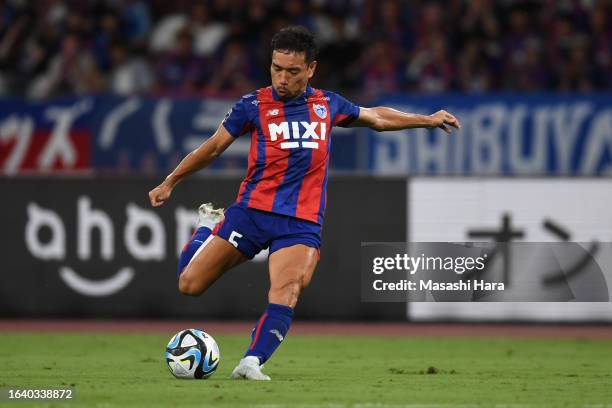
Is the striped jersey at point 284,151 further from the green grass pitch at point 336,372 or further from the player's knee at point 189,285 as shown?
the green grass pitch at point 336,372

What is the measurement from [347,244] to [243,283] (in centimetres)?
115

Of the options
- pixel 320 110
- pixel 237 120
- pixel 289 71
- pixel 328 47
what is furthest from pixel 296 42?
pixel 328 47

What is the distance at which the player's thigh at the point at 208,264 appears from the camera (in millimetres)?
8242

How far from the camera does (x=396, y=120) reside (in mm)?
8508

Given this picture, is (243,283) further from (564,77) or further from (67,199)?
(564,77)

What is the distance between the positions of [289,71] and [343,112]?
579 mm

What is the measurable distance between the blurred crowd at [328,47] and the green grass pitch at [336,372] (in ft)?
17.7

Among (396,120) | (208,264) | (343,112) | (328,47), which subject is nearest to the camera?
(208,264)

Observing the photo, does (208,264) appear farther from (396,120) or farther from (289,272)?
(396,120)

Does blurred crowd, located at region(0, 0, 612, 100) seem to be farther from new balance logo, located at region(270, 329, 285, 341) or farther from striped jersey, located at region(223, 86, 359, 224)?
new balance logo, located at region(270, 329, 285, 341)

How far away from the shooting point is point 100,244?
13.5m

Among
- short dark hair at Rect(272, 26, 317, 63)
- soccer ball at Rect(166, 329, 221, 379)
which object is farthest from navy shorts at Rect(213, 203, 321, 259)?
short dark hair at Rect(272, 26, 317, 63)

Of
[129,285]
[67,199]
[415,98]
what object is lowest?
[129,285]

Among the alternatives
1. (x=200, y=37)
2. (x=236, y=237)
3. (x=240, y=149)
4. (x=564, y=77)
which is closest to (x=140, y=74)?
(x=200, y=37)
